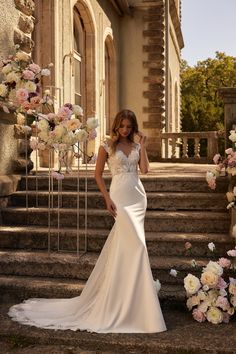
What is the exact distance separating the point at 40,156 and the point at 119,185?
183 inches

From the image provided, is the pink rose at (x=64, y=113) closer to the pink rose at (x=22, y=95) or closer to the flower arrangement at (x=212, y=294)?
the pink rose at (x=22, y=95)

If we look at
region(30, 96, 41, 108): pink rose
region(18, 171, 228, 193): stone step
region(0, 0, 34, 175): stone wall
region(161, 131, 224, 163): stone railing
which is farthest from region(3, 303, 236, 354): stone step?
region(161, 131, 224, 163): stone railing

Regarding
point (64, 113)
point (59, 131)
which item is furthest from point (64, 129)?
point (64, 113)

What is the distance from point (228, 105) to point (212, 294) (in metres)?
2.44

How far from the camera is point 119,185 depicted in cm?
434

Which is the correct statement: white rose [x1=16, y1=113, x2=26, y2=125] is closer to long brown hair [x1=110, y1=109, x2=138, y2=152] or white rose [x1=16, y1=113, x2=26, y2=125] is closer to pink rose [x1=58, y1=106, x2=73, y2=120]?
pink rose [x1=58, y1=106, x2=73, y2=120]

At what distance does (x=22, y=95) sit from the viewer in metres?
4.72

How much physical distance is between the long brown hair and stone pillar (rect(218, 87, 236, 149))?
174 cm

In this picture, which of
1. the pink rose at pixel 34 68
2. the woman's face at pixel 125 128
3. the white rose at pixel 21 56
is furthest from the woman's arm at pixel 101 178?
the white rose at pixel 21 56

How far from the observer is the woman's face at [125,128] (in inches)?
166

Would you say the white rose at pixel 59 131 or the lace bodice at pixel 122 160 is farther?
the white rose at pixel 59 131

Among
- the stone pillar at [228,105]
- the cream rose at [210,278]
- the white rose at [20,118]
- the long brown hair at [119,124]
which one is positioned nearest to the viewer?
the cream rose at [210,278]

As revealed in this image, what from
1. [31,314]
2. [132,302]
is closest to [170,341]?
[132,302]

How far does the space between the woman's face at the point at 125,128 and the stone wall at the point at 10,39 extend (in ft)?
7.19
